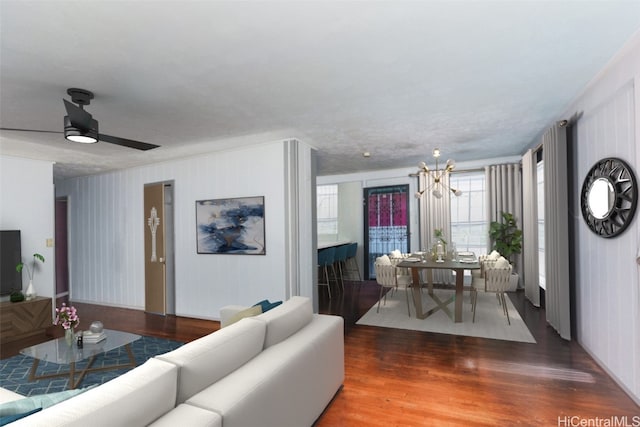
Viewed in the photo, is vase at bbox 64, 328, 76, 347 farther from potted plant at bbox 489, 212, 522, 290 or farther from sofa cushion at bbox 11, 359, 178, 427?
potted plant at bbox 489, 212, 522, 290

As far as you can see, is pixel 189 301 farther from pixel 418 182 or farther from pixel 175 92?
pixel 418 182

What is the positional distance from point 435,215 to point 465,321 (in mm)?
2702

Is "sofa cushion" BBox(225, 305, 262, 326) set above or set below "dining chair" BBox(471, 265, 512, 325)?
above

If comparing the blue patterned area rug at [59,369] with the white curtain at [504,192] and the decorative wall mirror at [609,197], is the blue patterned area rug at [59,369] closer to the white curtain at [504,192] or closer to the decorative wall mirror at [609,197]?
the decorative wall mirror at [609,197]

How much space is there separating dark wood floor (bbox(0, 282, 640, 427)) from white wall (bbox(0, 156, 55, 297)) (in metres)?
1.18

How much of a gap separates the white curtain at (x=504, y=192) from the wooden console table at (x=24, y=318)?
23.8ft

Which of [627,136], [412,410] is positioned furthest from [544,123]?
[412,410]

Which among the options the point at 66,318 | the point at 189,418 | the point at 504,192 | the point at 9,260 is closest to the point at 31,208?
the point at 9,260

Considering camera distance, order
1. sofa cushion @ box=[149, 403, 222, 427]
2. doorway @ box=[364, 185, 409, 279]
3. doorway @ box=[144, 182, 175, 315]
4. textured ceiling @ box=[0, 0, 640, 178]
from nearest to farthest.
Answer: sofa cushion @ box=[149, 403, 222, 427] < textured ceiling @ box=[0, 0, 640, 178] < doorway @ box=[144, 182, 175, 315] < doorway @ box=[364, 185, 409, 279]

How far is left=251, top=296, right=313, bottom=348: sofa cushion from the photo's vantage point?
2.01 metres

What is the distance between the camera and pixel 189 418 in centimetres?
126

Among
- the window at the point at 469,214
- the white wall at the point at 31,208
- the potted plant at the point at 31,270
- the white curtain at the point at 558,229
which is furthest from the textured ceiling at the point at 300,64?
the window at the point at 469,214

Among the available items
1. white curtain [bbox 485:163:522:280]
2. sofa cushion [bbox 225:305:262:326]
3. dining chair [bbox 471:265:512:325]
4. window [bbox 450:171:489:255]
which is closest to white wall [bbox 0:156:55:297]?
sofa cushion [bbox 225:305:262:326]

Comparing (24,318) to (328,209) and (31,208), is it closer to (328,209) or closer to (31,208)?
(31,208)
